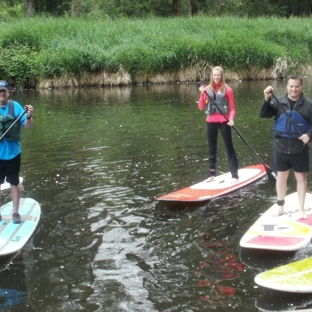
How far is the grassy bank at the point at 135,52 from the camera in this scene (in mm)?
28203

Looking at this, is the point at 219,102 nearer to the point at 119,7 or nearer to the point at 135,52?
the point at 135,52

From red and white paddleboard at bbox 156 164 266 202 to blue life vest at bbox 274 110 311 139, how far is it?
1855mm

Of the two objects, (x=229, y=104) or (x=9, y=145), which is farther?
(x=229, y=104)

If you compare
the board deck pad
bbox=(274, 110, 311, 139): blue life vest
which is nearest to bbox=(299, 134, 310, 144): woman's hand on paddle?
bbox=(274, 110, 311, 139): blue life vest

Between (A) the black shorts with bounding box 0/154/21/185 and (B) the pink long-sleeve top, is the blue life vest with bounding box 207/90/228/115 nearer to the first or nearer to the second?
(B) the pink long-sleeve top

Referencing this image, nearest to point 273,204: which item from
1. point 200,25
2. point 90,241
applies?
point 90,241

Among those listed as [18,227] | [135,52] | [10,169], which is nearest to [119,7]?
[135,52]

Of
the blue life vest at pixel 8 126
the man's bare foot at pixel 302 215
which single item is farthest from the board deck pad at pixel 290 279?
the blue life vest at pixel 8 126

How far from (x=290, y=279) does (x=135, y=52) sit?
24.0 metres

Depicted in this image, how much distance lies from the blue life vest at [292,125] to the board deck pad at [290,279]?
74.1 inches

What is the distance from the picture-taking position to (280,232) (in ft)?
22.7

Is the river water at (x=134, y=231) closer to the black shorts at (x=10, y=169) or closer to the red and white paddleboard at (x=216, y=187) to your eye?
the red and white paddleboard at (x=216, y=187)

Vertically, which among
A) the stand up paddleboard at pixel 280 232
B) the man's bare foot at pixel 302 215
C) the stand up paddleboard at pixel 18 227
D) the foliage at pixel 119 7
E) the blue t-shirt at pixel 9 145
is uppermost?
the foliage at pixel 119 7

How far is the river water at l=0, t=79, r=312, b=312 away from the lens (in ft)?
18.4
